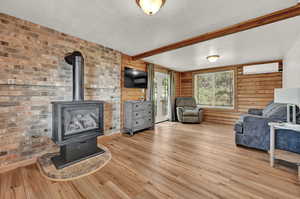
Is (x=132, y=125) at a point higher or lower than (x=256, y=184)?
higher

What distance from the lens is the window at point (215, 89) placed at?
4.90 metres

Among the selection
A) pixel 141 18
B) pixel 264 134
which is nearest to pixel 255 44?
pixel 264 134

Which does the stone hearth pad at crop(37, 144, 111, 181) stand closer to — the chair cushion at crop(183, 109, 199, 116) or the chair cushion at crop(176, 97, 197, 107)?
the chair cushion at crop(183, 109, 199, 116)

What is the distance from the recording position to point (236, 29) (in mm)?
2045

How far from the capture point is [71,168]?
1873 millimetres

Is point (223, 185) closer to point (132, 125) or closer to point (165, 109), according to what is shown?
point (132, 125)

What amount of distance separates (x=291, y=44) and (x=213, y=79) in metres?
2.58

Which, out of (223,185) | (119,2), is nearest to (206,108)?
(223,185)

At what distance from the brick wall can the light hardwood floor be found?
1.86 feet

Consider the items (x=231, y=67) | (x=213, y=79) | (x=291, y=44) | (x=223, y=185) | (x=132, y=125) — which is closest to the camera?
(x=223, y=185)

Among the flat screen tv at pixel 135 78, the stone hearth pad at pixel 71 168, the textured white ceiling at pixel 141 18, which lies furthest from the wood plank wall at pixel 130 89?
the stone hearth pad at pixel 71 168

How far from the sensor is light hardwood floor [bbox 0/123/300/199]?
4.66 ft

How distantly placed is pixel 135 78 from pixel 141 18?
6.59ft

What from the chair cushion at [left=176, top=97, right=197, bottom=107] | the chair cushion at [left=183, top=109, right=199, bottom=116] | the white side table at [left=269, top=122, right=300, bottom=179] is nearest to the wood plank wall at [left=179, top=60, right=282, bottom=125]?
the chair cushion at [left=176, top=97, right=197, bottom=107]
